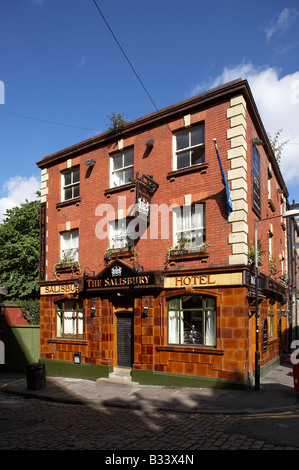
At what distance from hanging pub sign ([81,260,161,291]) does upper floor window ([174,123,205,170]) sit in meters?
4.38

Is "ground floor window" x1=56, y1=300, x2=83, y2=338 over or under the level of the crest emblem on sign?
under

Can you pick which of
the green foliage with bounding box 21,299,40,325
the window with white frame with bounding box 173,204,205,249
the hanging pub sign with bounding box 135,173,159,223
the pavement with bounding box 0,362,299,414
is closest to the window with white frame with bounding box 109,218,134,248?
the hanging pub sign with bounding box 135,173,159,223

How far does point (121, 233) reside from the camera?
15.9 meters

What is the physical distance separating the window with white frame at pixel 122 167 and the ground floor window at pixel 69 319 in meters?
5.79

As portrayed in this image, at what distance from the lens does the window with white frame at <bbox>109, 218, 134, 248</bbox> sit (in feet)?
50.9

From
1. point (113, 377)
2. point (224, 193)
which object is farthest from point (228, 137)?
point (113, 377)

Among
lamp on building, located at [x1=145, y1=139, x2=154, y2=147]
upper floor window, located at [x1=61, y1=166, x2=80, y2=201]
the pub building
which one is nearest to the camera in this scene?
the pub building

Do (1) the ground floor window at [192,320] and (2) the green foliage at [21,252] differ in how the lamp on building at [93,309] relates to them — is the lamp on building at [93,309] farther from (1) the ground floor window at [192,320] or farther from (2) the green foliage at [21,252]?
(2) the green foliage at [21,252]

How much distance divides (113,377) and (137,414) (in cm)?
461

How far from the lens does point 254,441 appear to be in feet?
25.2

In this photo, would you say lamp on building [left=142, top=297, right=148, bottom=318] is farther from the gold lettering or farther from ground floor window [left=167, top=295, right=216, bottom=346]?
the gold lettering

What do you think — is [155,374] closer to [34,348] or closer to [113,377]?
[113,377]

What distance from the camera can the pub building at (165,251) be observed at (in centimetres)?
1275

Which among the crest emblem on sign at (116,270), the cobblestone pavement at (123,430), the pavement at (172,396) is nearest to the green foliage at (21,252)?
the pavement at (172,396)
